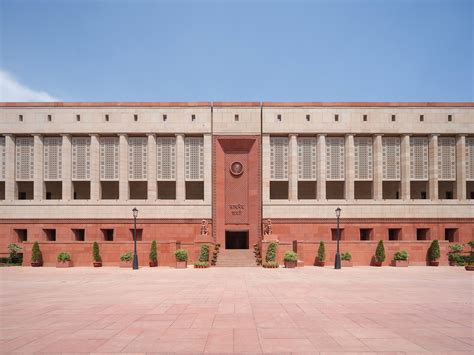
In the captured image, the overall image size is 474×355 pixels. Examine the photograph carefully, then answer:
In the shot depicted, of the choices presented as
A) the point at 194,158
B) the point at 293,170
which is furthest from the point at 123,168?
the point at 293,170

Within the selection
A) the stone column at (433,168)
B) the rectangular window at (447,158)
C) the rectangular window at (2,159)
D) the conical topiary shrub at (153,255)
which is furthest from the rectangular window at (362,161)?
the rectangular window at (2,159)

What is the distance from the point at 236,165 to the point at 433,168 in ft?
64.9

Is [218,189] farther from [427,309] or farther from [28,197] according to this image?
[427,309]

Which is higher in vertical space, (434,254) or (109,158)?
(109,158)

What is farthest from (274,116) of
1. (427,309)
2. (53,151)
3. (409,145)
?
(427,309)

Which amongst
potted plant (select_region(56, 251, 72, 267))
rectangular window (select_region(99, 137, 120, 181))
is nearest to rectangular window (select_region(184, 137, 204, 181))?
rectangular window (select_region(99, 137, 120, 181))

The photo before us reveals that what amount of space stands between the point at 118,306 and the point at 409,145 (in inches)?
1410

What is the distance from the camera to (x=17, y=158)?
4081 cm

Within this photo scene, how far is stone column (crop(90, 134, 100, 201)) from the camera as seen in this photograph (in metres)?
Result: 40.3

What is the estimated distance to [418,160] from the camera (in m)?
41.2

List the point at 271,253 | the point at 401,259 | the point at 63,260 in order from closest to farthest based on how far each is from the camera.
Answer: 1. the point at 271,253
2. the point at 63,260
3. the point at 401,259

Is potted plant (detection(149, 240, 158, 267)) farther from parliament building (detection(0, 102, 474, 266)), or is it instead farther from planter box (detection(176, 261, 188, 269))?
parliament building (detection(0, 102, 474, 266))

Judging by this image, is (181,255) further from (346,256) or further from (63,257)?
(346,256)

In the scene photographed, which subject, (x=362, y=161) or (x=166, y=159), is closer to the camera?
(x=166, y=159)
